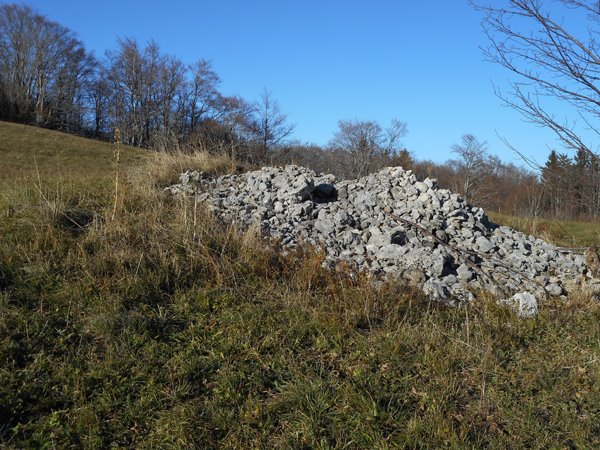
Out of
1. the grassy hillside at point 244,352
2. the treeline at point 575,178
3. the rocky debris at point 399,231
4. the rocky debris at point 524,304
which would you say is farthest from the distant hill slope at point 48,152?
the treeline at point 575,178

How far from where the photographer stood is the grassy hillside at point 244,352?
97.3 inches

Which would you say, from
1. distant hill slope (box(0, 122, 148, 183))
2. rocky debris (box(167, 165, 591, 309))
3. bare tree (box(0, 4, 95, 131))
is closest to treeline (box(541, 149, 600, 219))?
rocky debris (box(167, 165, 591, 309))

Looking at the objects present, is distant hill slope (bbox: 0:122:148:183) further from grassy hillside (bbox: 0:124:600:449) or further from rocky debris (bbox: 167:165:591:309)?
grassy hillside (bbox: 0:124:600:449)

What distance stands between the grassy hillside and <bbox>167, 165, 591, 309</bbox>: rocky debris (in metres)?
0.46

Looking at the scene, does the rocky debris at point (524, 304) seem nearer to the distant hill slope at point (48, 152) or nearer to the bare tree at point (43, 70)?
the distant hill slope at point (48, 152)

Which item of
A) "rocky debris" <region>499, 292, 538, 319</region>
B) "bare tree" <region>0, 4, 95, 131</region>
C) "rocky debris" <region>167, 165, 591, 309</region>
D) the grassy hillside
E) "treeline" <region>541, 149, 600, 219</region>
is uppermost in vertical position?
"bare tree" <region>0, 4, 95, 131</region>

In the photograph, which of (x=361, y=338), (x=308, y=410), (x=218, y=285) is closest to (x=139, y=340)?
(x=218, y=285)

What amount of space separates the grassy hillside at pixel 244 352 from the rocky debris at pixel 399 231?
0.46 m

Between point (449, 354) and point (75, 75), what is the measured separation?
5433cm

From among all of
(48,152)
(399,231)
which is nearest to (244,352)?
(399,231)

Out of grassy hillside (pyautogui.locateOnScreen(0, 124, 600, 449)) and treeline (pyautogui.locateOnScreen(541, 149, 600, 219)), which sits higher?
treeline (pyautogui.locateOnScreen(541, 149, 600, 219))

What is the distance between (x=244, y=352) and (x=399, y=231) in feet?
9.54

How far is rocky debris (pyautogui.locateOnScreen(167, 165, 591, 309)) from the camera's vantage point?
487 centimetres

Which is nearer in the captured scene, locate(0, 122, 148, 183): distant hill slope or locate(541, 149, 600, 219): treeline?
locate(541, 149, 600, 219): treeline
